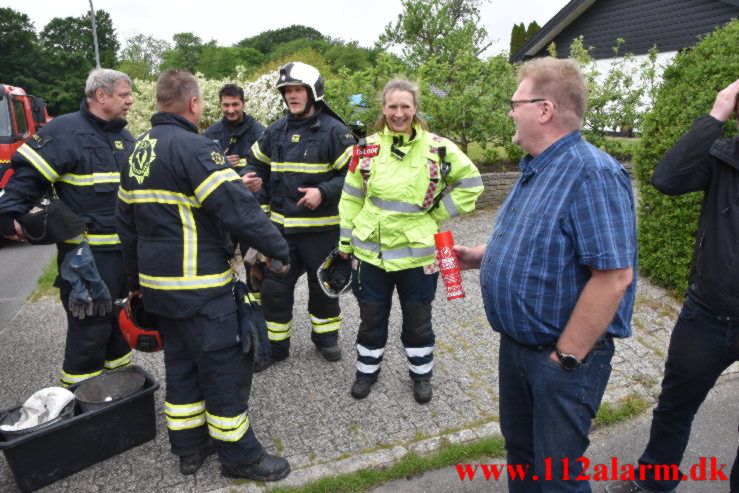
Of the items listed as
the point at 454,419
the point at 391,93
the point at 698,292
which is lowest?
the point at 454,419

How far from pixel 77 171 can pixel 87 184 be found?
0.10 metres

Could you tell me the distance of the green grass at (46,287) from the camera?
6.16 m

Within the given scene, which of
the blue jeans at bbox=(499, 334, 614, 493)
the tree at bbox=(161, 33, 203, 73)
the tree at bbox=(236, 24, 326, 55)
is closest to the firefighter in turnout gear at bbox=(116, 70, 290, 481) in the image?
the blue jeans at bbox=(499, 334, 614, 493)

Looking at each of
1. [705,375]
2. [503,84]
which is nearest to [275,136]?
[705,375]

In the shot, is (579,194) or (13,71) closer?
(579,194)

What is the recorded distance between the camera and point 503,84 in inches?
343

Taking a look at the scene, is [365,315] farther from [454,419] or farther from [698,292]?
[698,292]

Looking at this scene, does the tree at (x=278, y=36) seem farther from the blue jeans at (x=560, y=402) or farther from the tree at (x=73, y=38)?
the blue jeans at (x=560, y=402)

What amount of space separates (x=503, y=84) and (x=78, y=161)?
7152 mm

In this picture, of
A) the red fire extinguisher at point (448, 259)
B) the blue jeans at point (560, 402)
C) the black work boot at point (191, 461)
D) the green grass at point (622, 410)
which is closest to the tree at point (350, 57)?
the green grass at point (622, 410)

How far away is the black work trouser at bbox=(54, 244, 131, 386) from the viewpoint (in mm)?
3426

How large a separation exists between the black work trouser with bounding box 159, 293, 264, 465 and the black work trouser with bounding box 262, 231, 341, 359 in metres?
1.22

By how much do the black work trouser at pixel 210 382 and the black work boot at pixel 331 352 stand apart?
1.34 metres

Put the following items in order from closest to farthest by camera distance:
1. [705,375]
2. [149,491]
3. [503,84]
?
[705,375], [149,491], [503,84]
